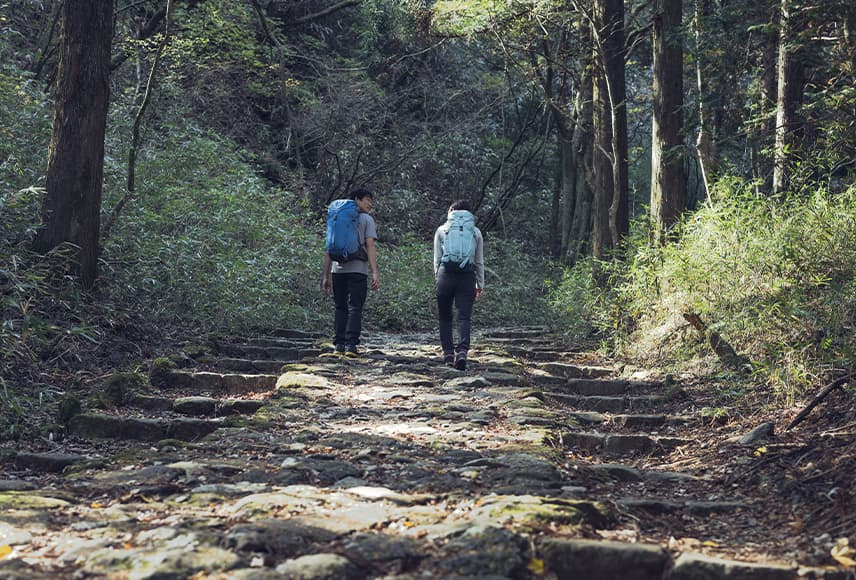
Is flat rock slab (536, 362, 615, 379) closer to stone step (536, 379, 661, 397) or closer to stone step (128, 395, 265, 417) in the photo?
stone step (536, 379, 661, 397)

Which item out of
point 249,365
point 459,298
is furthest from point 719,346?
point 249,365

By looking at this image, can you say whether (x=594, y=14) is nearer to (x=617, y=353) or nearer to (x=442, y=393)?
(x=617, y=353)

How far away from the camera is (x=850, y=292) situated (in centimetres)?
659

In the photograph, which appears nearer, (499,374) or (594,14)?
(499,374)

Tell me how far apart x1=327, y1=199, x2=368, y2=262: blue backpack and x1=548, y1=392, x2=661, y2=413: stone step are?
2.89m

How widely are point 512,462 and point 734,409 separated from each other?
8.98 feet

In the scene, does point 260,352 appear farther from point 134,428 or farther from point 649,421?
point 649,421

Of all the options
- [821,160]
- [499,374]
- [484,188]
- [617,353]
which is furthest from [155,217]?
[484,188]

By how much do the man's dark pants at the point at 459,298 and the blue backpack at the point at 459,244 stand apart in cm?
10

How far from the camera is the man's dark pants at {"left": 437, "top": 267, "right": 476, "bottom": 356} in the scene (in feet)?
29.5

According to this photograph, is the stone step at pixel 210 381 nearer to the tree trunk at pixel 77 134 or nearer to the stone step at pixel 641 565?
the tree trunk at pixel 77 134

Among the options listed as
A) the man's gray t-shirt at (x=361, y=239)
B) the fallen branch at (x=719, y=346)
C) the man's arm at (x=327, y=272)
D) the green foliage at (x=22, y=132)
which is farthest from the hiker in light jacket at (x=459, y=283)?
the green foliage at (x=22, y=132)

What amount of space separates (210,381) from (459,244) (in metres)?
2.87

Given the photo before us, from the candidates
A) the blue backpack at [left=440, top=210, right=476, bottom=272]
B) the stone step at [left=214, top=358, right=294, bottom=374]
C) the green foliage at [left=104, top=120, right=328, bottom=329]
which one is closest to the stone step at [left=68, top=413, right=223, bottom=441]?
the stone step at [left=214, top=358, right=294, bottom=374]
